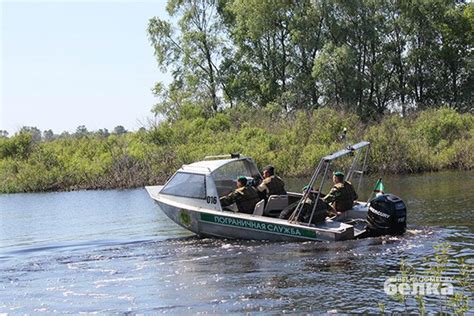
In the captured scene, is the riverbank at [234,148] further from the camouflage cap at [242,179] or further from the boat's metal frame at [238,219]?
the camouflage cap at [242,179]

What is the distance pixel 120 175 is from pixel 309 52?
24.0 metres

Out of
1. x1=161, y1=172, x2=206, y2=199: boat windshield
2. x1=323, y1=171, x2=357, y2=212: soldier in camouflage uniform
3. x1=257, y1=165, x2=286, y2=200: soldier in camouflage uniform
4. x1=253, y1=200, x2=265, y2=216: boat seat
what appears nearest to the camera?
x1=323, y1=171, x2=357, y2=212: soldier in camouflage uniform

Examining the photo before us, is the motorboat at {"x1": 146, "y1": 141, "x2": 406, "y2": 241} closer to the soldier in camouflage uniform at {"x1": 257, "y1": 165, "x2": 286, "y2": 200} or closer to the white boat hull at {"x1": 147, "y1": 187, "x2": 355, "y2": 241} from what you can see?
the white boat hull at {"x1": 147, "y1": 187, "x2": 355, "y2": 241}

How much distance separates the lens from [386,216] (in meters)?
15.3

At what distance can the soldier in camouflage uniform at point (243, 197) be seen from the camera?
17.1m

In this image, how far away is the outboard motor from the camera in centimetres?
1531

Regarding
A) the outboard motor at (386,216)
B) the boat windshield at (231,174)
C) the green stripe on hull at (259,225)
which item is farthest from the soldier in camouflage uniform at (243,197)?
the outboard motor at (386,216)

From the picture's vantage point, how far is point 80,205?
28484 millimetres

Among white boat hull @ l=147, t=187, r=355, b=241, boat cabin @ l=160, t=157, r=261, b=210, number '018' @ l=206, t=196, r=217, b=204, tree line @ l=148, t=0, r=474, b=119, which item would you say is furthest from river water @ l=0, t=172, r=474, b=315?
tree line @ l=148, t=0, r=474, b=119

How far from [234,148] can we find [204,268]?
26612 mm

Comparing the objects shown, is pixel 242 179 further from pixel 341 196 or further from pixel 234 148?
pixel 234 148

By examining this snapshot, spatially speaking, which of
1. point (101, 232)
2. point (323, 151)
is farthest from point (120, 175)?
point (101, 232)

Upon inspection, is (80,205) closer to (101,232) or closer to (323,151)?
(101,232)

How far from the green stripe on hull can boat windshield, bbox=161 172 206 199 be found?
0.68 m
